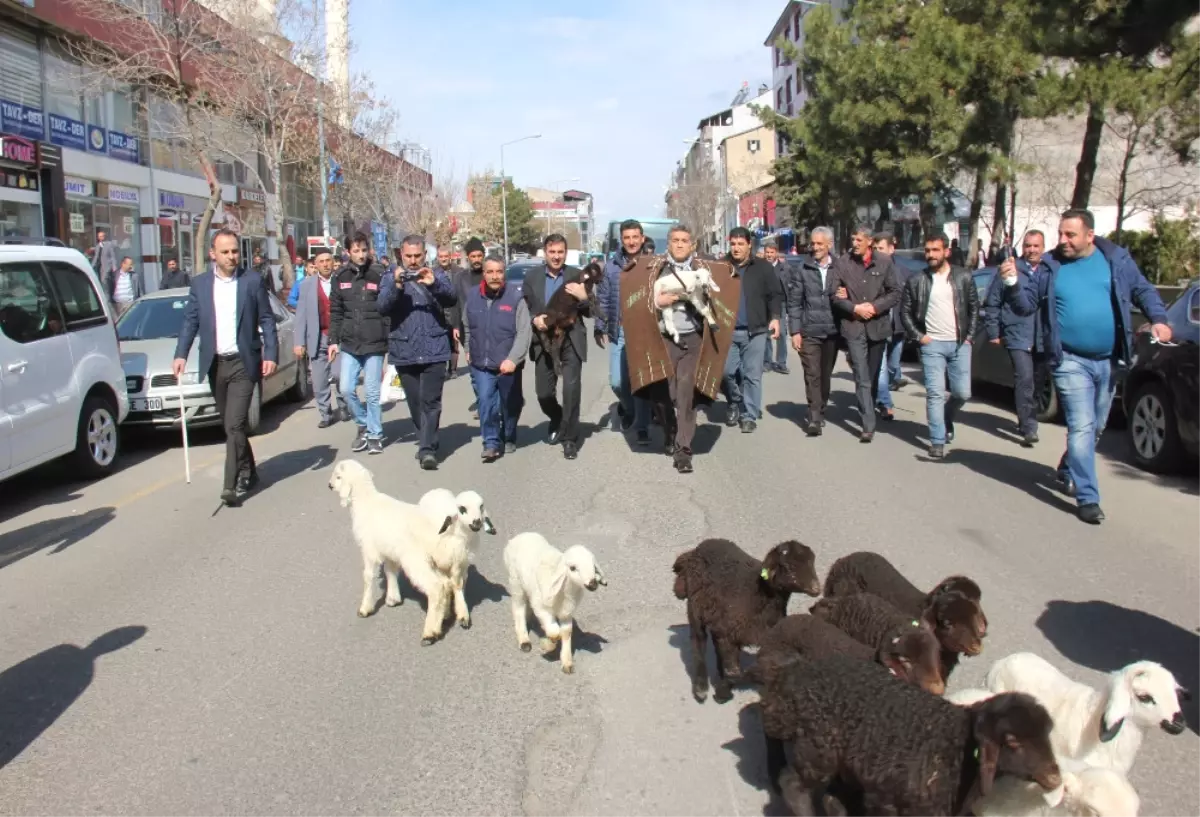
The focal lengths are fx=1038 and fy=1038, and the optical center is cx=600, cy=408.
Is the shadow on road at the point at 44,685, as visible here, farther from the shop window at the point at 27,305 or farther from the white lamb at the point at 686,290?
the white lamb at the point at 686,290

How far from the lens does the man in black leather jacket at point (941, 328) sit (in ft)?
30.4

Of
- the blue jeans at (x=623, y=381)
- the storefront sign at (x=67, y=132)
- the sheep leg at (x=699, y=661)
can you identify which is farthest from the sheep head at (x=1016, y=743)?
the storefront sign at (x=67, y=132)

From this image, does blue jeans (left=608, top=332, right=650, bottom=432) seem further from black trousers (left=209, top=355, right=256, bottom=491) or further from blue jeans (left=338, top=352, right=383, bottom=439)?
black trousers (left=209, top=355, right=256, bottom=491)

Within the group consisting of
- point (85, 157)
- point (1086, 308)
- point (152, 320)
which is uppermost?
point (85, 157)

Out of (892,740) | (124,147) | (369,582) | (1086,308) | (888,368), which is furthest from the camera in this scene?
(124,147)

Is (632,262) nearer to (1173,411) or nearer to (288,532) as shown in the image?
(288,532)

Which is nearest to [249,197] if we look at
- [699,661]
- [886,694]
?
[699,661]

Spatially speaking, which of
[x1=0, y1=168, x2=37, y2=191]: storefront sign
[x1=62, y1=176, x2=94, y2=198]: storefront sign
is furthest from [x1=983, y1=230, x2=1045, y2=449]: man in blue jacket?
[x1=62, y1=176, x2=94, y2=198]: storefront sign

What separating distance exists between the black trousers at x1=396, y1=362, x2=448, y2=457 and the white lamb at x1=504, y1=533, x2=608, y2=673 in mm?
4532

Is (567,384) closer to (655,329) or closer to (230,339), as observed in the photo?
(655,329)

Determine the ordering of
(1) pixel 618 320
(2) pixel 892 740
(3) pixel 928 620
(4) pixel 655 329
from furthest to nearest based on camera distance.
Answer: (1) pixel 618 320 < (4) pixel 655 329 < (3) pixel 928 620 < (2) pixel 892 740

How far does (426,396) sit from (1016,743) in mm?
7293

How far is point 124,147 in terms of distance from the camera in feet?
90.0

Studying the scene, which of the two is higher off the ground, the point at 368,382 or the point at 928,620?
the point at 368,382
